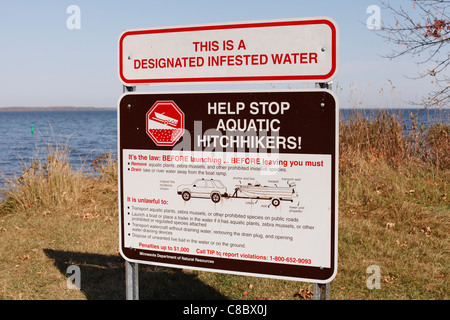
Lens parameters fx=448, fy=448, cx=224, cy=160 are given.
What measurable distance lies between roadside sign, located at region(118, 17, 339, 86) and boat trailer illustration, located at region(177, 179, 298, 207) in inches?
28.5

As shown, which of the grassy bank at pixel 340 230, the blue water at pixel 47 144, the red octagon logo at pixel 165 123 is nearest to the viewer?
the red octagon logo at pixel 165 123

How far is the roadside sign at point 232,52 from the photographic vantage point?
290 cm

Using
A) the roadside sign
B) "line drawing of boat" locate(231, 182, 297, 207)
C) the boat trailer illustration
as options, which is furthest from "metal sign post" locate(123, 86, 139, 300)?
"line drawing of boat" locate(231, 182, 297, 207)

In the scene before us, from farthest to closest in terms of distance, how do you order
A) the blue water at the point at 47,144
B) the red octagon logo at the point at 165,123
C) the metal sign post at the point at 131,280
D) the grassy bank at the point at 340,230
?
the blue water at the point at 47,144 → the grassy bank at the point at 340,230 → the metal sign post at the point at 131,280 → the red octagon logo at the point at 165,123

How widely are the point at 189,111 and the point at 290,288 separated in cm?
260

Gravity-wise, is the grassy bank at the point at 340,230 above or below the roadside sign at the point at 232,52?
below

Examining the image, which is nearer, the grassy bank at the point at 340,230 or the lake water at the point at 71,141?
the grassy bank at the point at 340,230

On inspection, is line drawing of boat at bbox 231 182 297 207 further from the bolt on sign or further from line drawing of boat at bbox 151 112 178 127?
line drawing of boat at bbox 151 112 178 127

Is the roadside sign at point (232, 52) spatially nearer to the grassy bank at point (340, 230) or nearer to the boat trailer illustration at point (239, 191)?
the boat trailer illustration at point (239, 191)

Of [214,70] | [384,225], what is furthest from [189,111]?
[384,225]

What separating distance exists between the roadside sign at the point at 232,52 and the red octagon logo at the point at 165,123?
0.67 feet

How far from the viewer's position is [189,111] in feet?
10.5

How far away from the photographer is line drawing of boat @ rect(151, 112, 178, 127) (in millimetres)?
3236

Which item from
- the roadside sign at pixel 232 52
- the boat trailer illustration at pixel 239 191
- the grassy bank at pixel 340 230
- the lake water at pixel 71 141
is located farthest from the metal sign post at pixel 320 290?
the lake water at pixel 71 141
